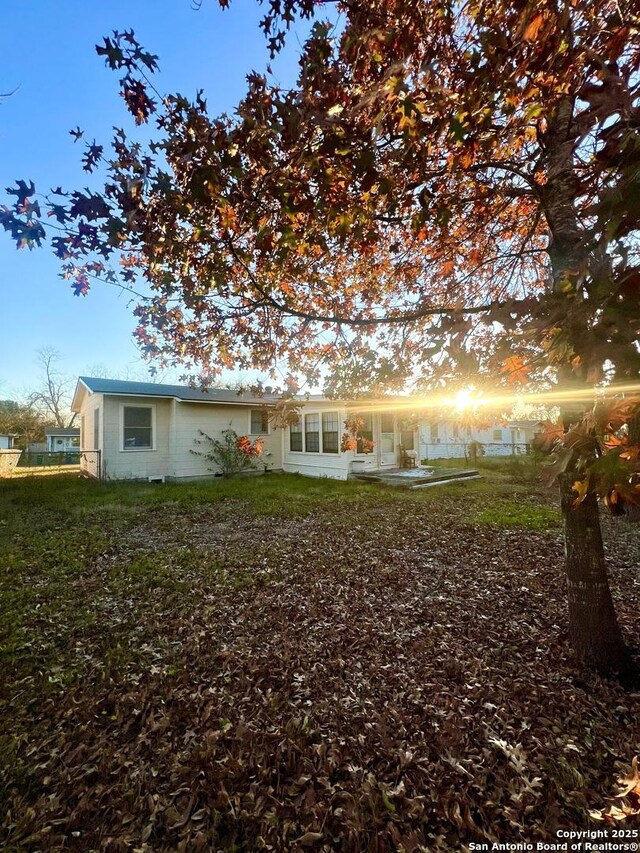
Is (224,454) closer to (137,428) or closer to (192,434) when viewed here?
(192,434)

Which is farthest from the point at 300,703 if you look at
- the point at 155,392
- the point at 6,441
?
the point at 6,441

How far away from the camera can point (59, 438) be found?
114 ft

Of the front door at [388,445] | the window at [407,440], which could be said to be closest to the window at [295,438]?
the front door at [388,445]

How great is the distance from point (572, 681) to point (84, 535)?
678 cm

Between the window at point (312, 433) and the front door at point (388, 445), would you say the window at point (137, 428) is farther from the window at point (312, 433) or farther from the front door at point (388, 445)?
the front door at point (388, 445)

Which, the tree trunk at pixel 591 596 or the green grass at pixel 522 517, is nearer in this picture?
the tree trunk at pixel 591 596

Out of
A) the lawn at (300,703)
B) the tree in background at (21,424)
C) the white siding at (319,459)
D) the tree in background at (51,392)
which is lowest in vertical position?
the lawn at (300,703)

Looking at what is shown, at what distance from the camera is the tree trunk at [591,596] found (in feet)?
8.43

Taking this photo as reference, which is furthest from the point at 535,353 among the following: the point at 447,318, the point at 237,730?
the point at 237,730

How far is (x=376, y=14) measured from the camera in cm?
202

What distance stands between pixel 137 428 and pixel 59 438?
28868mm

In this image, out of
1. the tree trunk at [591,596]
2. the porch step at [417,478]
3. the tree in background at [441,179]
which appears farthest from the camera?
the porch step at [417,478]

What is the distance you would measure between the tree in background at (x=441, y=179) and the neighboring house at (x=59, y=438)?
1393 inches

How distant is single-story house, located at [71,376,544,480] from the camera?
11.9 metres
